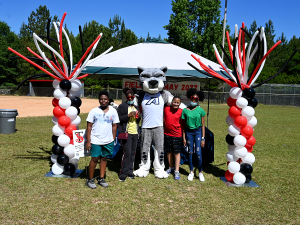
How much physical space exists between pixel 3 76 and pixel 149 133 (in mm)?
48376

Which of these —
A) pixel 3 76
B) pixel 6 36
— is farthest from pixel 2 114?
pixel 6 36

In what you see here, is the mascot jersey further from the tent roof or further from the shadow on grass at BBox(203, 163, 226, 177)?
the shadow on grass at BBox(203, 163, 226, 177)

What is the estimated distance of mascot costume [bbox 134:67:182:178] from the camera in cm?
537

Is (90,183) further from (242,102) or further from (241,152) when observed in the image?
(242,102)

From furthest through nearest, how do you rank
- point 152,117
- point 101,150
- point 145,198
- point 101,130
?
point 152,117 < point 101,150 < point 101,130 < point 145,198

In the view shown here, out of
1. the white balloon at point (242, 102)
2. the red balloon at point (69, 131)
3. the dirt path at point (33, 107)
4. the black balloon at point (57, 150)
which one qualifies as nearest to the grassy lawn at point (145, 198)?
the black balloon at point (57, 150)

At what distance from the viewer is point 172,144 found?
5.47 meters

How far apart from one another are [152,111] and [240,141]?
180cm

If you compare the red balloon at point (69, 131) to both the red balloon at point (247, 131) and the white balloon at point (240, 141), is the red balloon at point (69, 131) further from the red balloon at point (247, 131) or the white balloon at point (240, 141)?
the red balloon at point (247, 131)

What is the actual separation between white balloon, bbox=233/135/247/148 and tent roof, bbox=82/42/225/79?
173 centimetres

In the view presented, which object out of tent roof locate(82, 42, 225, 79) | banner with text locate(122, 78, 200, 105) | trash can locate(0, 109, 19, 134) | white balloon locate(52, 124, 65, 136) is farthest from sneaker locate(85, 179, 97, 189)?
trash can locate(0, 109, 19, 134)

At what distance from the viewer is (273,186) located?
518 centimetres

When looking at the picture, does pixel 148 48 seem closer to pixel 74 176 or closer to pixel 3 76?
pixel 74 176

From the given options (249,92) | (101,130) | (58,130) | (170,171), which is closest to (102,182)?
(101,130)
